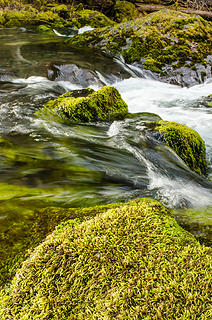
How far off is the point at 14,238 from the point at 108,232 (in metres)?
0.73

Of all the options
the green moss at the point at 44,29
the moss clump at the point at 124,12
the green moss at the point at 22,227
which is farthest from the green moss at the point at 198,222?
Result: the moss clump at the point at 124,12

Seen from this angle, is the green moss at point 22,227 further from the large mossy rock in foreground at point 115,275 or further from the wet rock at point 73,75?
the wet rock at point 73,75

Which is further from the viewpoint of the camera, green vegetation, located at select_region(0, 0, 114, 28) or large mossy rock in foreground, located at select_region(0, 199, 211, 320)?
green vegetation, located at select_region(0, 0, 114, 28)

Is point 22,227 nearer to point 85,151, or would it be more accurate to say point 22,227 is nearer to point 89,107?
point 85,151

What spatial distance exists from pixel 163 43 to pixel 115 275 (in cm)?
1123

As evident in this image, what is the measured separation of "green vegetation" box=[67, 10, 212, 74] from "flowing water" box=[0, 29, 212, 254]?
2279 millimetres

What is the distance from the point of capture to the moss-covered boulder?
32.7 feet

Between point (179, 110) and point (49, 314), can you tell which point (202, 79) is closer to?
point (179, 110)

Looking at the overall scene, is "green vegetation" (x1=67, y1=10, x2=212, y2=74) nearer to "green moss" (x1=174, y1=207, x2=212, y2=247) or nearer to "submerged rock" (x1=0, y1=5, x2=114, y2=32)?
"submerged rock" (x1=0, y1=5, x2=114, y2=32)

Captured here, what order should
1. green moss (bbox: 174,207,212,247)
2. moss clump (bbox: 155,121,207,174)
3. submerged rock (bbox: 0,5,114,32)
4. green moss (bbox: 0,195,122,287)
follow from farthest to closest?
1. submerged rock (bbox: 0,5,114,32)
2. moss clump (bbox: 155,121,207,174)
3. green moss (bbox: 174,207,212,247)
4. green moss (bbox: 0,195,122,287)

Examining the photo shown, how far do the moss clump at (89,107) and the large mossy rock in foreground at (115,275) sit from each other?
3963mm

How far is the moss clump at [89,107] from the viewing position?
17.2ft

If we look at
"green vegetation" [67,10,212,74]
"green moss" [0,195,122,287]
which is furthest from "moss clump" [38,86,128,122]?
"green vegetation" [67,10,212,74]

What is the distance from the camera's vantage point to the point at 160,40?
34.2ft
